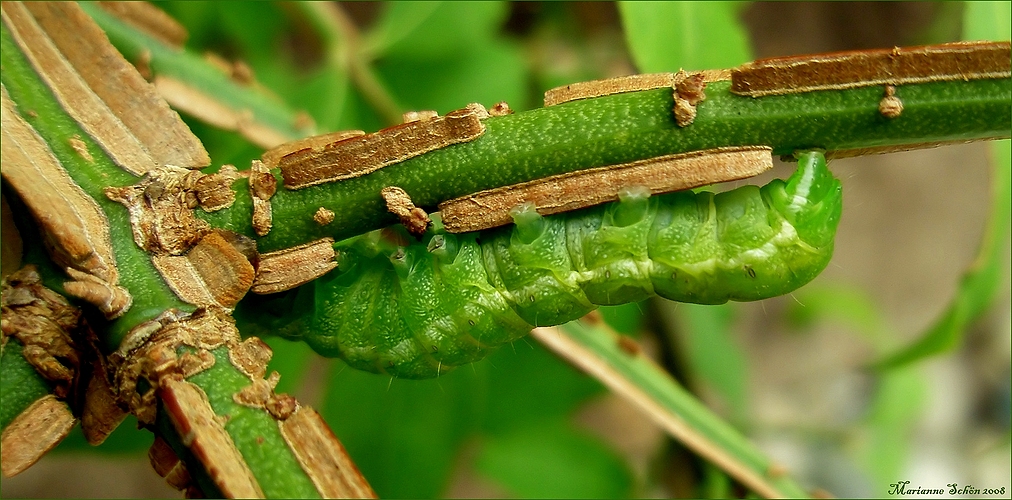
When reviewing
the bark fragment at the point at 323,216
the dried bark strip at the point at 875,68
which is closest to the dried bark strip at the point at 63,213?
the bark fragment at the point at 323,216

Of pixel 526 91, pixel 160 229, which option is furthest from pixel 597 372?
pixel 526 91

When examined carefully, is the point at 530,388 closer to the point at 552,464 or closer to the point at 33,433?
the point at 552,464

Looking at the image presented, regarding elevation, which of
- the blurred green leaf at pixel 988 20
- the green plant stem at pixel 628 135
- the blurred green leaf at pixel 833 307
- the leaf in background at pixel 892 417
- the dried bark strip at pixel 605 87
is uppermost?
the blurred green leaf at pixel 988 20

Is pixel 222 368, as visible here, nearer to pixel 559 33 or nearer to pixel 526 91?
pixel 526 91

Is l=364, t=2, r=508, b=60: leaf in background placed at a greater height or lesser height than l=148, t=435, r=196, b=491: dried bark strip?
greater

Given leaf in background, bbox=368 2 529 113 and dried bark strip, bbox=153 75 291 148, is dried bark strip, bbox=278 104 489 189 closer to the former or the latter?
dried bark strip, bbox=153 75 291 148

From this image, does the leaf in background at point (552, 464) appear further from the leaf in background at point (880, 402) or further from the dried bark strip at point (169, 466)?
the leaf in background at point (880, 402)

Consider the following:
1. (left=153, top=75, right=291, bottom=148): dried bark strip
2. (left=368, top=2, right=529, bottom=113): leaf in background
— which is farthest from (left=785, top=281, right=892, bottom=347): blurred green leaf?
(left=153, top=75, right=291, bottom=148): dried bark strip
